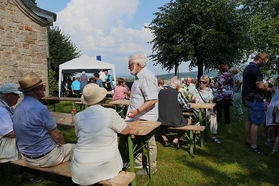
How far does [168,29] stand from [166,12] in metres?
2.34

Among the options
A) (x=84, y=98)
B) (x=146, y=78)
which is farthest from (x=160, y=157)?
(x=84, y=98)

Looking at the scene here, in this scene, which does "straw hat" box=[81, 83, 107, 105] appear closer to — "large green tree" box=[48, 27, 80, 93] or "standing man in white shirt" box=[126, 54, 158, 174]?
"standing man in white shirt" box=[126, 54, 158, 174]

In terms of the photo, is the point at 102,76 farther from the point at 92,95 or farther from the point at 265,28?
the point at 265,28

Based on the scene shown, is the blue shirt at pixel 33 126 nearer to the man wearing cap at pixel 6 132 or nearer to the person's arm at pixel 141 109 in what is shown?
the man wearing cap at pixel 6 132

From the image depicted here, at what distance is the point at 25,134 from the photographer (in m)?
2.47

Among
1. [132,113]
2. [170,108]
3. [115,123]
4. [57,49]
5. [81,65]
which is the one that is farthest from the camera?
[57,49]

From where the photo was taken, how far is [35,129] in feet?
8.04

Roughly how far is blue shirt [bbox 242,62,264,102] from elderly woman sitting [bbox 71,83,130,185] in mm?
3055

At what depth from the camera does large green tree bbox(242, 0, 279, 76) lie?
20258 millimetres

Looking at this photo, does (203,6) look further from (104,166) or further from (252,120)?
(104,166)

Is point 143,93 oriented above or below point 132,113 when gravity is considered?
above

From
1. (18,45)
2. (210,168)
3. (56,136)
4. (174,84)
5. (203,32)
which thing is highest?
(203,32)

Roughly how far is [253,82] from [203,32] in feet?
56.8

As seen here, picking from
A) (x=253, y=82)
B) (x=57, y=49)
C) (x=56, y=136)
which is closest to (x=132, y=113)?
(x=56, y=136)
